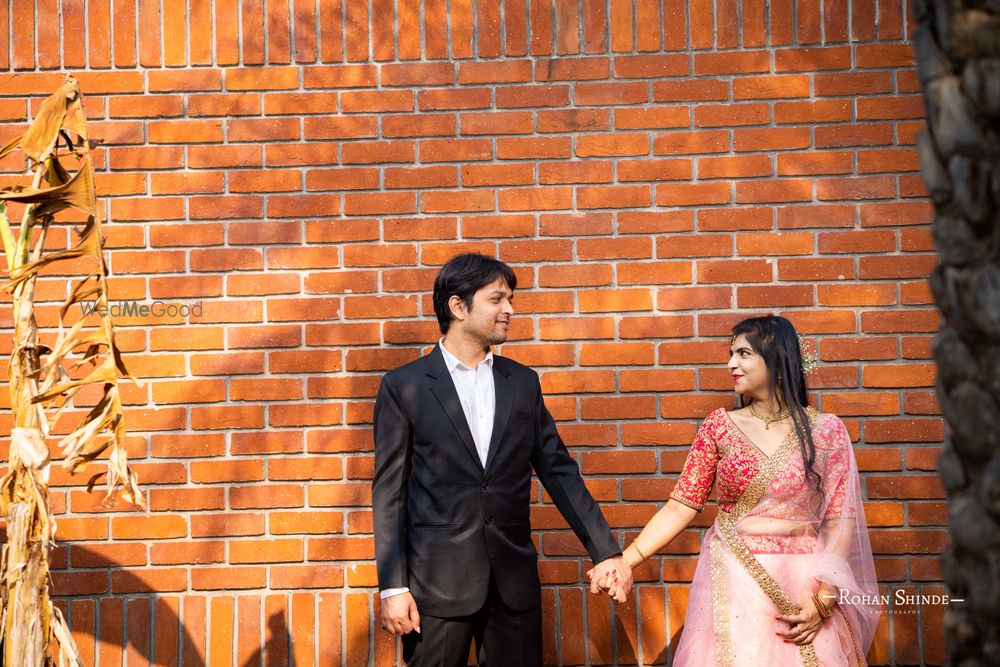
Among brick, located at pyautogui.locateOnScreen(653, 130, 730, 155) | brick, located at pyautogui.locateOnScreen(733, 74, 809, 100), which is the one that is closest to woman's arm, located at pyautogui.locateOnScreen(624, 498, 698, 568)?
brick, located at pyautogui.locateOnScreen(653, 130, 730, 155)

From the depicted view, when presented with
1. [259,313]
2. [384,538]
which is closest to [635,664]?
[384,538]

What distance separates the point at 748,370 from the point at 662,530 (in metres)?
0.68

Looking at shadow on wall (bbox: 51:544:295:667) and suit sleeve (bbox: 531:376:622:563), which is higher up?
suit sleeve (bbox: 531:376:622:563)

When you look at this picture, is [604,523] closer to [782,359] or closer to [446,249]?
[782,359]

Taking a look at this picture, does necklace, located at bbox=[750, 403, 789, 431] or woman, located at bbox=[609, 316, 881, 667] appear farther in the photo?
necklace, located at bbox=[750, 403, 789, 431]

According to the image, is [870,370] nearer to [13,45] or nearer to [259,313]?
[259,313]

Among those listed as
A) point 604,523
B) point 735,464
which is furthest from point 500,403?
point 735,464

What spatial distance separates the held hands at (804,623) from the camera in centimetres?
357

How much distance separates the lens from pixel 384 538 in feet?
11.9

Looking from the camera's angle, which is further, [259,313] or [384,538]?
[259,313]

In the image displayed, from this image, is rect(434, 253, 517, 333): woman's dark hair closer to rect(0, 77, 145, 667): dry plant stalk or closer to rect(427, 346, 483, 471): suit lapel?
rect(427, 346, 483, 471): suit lapel

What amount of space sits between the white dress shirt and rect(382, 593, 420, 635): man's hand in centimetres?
57

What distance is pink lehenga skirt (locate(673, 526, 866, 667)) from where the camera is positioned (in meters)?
3.60

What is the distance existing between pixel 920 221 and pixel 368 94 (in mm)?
2415
